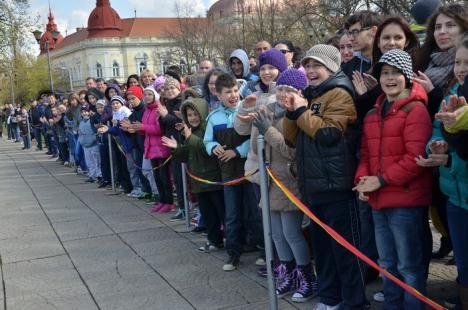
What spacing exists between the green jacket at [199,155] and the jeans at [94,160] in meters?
6.22

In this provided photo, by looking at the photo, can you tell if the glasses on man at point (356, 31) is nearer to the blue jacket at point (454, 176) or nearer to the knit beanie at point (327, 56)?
the knit beanie at point (327, 56)

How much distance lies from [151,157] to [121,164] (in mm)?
2250

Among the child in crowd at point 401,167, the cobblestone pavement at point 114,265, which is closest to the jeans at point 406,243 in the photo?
the child in crowd at point 401,167

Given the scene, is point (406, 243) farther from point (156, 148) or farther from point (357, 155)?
point (156, 148)

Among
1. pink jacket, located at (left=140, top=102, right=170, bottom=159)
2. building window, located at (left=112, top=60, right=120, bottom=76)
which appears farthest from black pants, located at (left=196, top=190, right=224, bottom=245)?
building window, located at (left=112, top=60, right=120, bottom=76)

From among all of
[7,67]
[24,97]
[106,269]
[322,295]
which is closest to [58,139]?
[106,269]

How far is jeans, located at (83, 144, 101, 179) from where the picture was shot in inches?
456

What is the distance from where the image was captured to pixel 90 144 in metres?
11.5

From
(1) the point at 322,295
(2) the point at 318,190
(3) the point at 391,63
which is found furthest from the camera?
(1) the point at 322,295

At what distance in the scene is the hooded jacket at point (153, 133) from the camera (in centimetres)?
771

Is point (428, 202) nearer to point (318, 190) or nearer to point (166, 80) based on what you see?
point (318, 190)

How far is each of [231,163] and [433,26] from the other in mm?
2330

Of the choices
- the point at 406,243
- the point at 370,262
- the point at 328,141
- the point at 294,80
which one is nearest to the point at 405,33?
the point at 294,80

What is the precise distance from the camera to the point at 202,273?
17.0 feet
